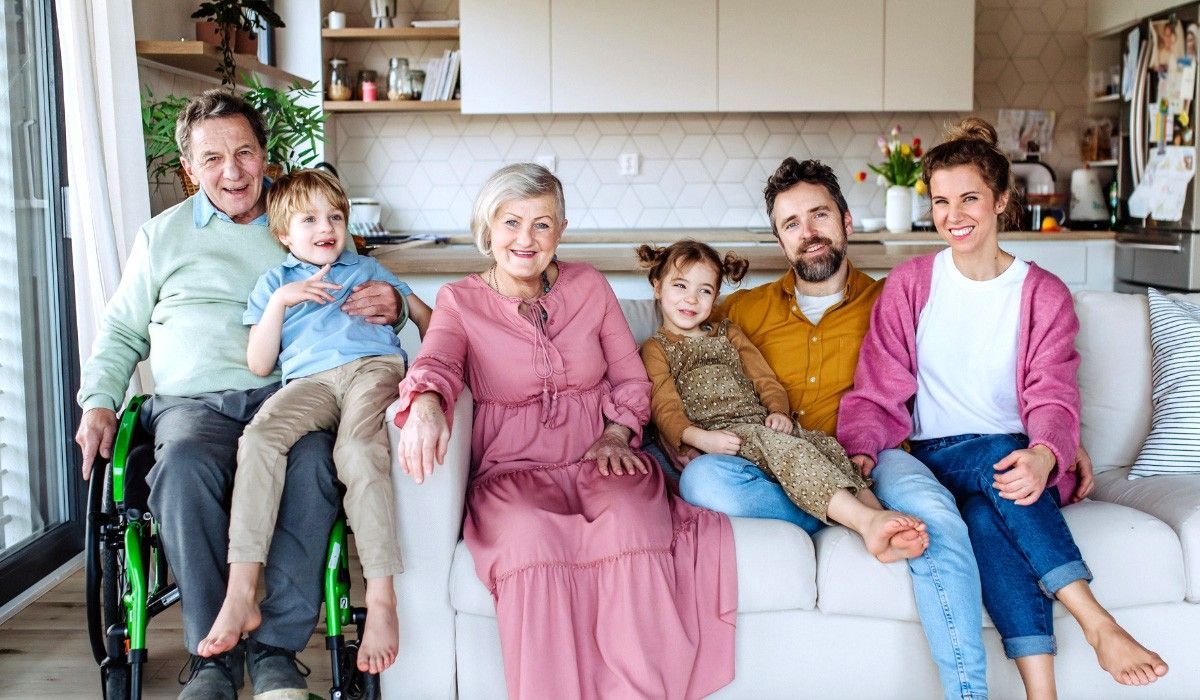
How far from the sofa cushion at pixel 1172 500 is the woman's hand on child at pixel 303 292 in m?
1.73

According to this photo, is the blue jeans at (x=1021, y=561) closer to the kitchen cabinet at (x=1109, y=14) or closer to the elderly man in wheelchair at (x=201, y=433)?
the elderly man in wheelchair at (x=201, y=433)

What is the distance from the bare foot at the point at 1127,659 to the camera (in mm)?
1793

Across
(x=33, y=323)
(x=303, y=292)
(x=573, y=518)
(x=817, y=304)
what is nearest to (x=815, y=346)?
(x=817, y=304)

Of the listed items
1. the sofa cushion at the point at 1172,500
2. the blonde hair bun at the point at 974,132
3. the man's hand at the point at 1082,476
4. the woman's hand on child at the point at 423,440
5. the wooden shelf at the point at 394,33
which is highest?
the wooden shelf at the point at 394,33

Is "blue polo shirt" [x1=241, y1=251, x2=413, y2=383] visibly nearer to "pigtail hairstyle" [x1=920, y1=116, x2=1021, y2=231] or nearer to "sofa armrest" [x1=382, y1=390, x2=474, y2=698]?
"sofa armrest" [x1=382, y1=390, x2=474, y2=698]

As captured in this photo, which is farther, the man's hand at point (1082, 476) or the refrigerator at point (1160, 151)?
the refrigerator at point (1160, 151)

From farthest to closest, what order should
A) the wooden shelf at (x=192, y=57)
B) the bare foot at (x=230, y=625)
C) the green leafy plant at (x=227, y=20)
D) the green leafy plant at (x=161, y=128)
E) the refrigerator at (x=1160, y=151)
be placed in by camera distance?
the refrigerator at (x=1160, y=151) → the green leafy plant at (x=227, y=20) → the wooden shelf at (x=192, y=57) → the green leafy plant at (x=161, y=128) → the bare foot at (x=230, y=625)

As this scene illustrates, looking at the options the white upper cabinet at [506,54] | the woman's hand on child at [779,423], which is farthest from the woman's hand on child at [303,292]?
the white upper cabinet at [506,54]

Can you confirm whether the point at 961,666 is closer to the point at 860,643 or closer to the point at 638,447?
the point at 860,643

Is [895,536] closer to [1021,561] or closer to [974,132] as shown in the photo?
[1021,561]

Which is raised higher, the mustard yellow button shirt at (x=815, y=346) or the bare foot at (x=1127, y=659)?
the mustard yellow button shirt at (x=815, y=346)

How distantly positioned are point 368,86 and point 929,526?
3.79 metres

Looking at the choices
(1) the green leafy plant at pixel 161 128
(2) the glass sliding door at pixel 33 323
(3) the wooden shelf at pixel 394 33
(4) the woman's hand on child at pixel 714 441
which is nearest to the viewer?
(4) the woman's hand on child at pixel 714 441

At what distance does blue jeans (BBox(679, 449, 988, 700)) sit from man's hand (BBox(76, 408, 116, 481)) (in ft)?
3.77
